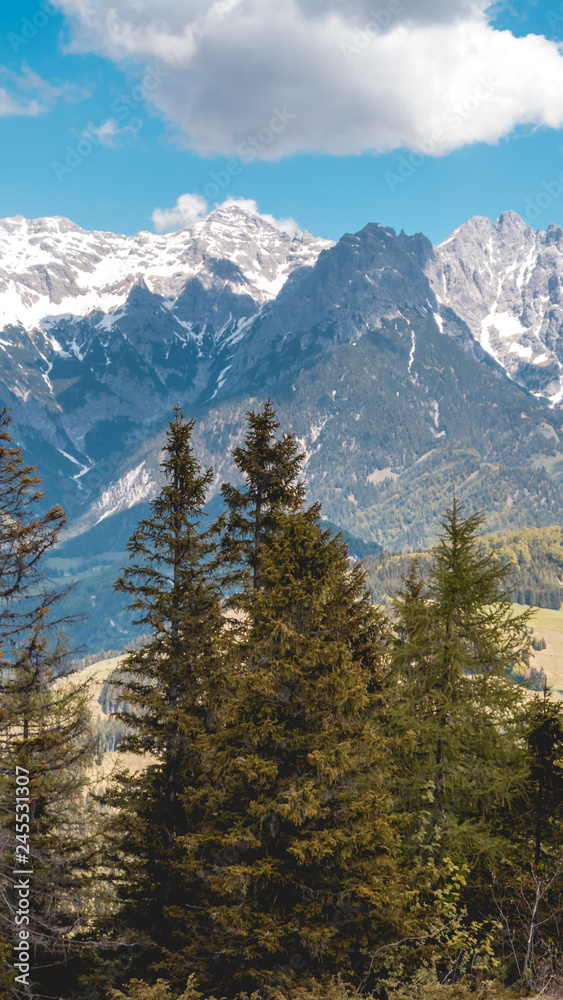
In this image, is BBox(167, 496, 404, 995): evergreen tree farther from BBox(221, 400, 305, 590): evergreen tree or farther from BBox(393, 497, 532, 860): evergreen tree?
BBox(221, 400, 305, 590): evergreen tree

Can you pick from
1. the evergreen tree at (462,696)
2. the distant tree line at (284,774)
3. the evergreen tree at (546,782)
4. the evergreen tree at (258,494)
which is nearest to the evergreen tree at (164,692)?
the distant tree line at (284,774)

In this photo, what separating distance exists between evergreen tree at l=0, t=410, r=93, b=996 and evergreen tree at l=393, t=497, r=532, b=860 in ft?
34.2

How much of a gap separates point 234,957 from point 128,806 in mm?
7099

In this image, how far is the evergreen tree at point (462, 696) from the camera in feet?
62.7

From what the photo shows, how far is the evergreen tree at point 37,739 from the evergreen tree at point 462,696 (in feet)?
34.2

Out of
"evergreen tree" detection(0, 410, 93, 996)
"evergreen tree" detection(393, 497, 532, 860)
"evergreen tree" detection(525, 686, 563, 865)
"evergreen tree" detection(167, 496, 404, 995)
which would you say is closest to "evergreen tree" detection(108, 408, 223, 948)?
"evergreen tree" detection(0, 410, 93, 996)

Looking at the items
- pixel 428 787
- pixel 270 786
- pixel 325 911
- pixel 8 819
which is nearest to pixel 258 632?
pixel 270 786

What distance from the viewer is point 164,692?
21875 mm

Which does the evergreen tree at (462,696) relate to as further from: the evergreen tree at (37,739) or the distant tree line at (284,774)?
the evergreen tree at (37,739)

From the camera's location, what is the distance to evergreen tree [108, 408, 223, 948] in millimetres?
20703

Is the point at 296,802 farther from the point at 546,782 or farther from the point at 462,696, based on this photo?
the point at 462,696

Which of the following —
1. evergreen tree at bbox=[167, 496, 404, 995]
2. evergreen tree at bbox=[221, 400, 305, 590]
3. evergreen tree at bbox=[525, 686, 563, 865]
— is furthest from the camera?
evergreen tree at bbox=[221, 400, 305, 590]

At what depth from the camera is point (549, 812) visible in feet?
54.0

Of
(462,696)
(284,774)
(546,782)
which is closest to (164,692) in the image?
(284,774)
